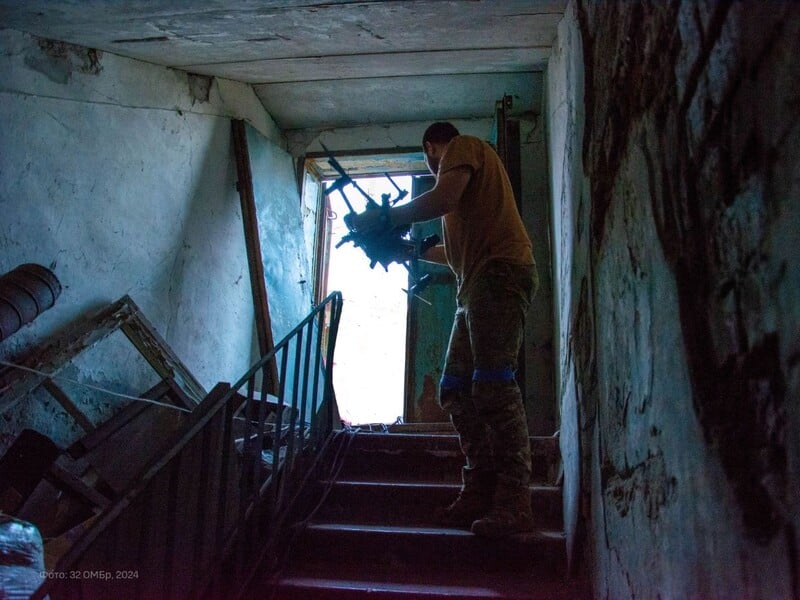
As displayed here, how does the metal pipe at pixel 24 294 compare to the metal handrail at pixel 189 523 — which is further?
the metal pipe at pixel 24 294

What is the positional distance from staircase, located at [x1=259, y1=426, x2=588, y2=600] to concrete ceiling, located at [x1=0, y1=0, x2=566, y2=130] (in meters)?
2.06

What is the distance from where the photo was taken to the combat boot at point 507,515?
1983 mm

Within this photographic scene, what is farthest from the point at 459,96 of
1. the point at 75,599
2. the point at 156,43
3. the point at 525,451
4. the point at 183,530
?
the point at 75,599

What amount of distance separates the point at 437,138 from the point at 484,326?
2.79ft

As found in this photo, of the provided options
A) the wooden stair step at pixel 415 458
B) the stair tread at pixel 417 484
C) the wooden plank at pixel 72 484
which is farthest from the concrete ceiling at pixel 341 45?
the stair tread at pixel 417 484

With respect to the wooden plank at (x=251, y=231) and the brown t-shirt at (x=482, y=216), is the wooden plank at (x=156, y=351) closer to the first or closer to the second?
the wooden plank at (x=251, y=231)

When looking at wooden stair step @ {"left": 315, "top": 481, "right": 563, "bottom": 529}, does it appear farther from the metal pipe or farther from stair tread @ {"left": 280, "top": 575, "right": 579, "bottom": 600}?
A: the metal pipe

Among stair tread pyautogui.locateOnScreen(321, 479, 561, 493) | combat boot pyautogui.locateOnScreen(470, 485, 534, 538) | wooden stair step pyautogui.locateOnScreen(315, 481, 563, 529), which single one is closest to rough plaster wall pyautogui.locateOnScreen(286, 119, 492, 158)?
stair tread pyautogui.locateOnScreen(321, 479, 561, 493)

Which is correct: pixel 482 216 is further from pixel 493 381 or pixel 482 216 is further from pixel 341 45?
pixel 341 45

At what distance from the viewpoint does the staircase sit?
1887 millimetres

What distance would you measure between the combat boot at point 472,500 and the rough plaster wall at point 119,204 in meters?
1.63

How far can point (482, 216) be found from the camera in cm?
228

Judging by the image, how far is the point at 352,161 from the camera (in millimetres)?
5152

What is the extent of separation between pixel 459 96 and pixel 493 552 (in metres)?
3.40
